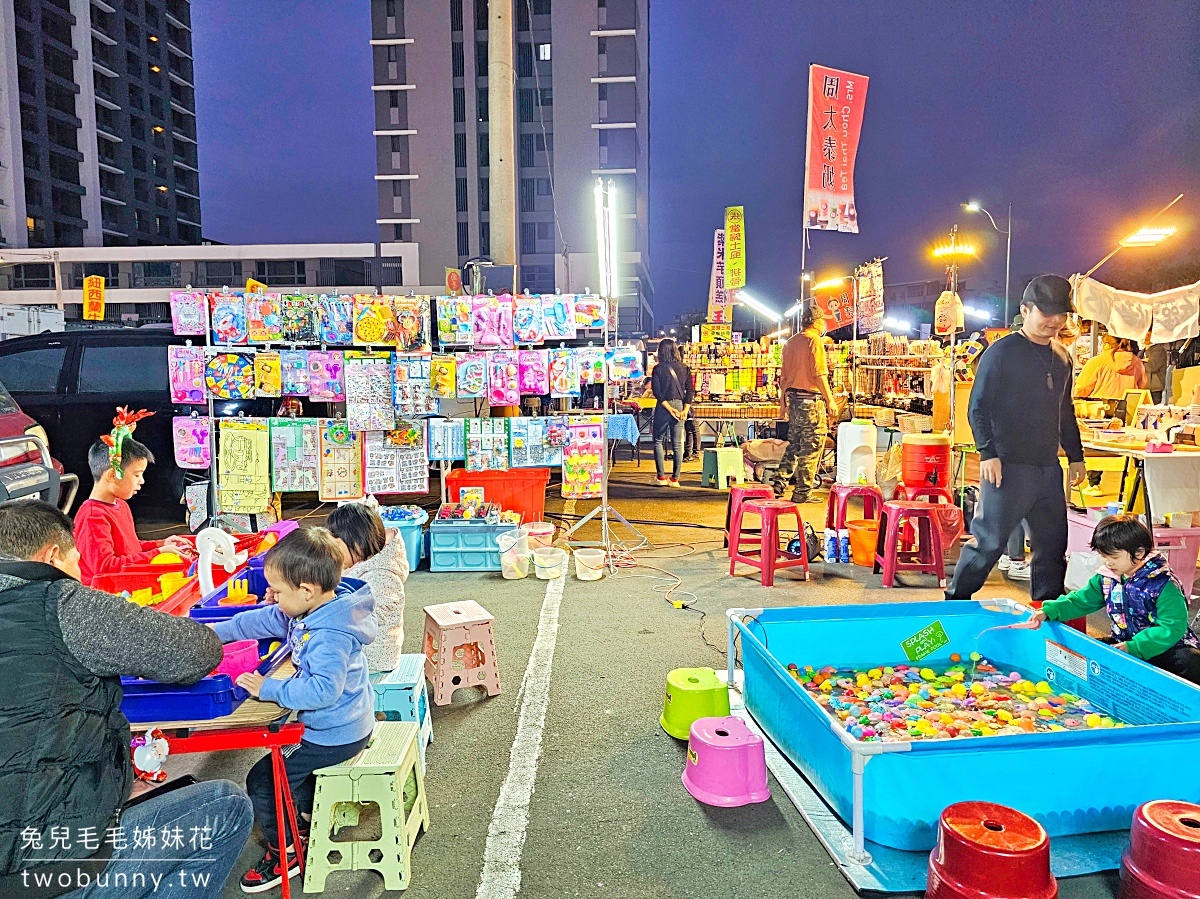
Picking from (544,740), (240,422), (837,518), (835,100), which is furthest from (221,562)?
(835,100)

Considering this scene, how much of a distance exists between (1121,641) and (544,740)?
9.31 ft

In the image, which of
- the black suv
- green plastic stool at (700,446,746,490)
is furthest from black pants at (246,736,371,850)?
green plastic stool at (700,446,746,490)

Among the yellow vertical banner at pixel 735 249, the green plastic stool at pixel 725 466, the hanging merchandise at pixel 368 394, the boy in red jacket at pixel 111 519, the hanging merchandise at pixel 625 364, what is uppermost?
the yellow vertical banner at pixel 735 249

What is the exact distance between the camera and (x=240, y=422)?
23.2 feet

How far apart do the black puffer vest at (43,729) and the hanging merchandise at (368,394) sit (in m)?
5.05

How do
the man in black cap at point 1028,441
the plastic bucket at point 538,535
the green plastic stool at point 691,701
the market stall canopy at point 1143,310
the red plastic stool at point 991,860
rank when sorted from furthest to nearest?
the market stall canopy at point 1143,310
the plastic bucket at point 538,535
the man in black cap at point 1028,441
the green plastic stool at point 691,701
the red plastic stool at point 991,860

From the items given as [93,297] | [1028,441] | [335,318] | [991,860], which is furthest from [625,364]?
[93,297]

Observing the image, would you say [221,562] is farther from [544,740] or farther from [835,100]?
[835,100]

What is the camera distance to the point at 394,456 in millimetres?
7094

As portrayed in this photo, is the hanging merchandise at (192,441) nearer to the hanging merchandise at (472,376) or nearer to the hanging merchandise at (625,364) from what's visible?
the hanging merchandise at (472,376)

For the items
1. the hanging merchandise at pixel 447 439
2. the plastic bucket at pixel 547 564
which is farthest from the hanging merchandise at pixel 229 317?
the plastic bucket at pixel 547 564

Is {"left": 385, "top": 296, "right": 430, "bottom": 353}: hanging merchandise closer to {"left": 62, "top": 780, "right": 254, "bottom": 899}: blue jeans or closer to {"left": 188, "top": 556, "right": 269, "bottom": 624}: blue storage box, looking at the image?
{"left": 188, "top": 556, "right": 269, "bottom": 624}: blue storage box

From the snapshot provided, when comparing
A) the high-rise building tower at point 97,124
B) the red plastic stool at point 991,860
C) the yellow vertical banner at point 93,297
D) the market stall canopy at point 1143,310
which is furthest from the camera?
the high-rise building tower at point 97,124

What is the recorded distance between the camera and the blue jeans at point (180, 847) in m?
1.99
